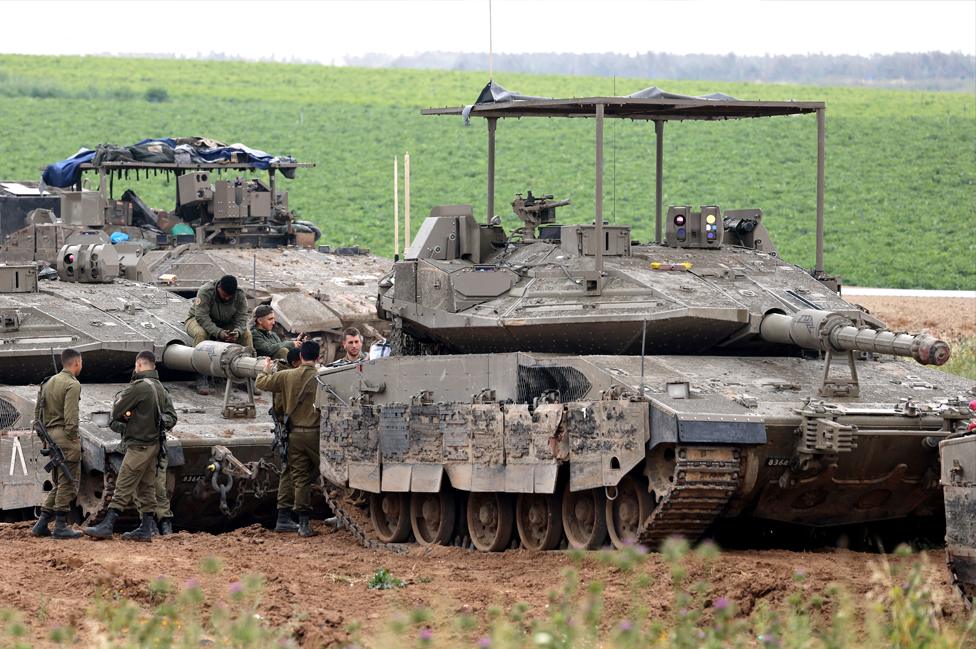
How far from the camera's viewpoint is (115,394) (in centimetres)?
1816

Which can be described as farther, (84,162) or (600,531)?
(84,162)

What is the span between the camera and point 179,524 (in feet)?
58.3

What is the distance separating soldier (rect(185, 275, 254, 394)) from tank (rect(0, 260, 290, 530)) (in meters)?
0.25

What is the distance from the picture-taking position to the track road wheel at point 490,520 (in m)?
15.2

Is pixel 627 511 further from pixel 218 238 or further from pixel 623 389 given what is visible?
pixel 218 238

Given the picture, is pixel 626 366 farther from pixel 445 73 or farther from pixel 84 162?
pixel 445 73

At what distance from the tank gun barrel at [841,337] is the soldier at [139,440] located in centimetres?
500

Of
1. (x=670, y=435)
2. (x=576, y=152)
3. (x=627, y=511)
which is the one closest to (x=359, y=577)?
(x=627, y=511)

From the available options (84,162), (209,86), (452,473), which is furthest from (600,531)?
(209,86)

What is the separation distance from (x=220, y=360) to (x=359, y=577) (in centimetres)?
444

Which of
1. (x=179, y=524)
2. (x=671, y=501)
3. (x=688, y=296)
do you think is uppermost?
(x=688, y=296)

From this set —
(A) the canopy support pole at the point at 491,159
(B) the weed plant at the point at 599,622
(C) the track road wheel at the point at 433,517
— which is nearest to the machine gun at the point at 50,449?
(C) the track road wheel at the point at 433,517

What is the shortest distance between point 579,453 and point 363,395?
113 inches

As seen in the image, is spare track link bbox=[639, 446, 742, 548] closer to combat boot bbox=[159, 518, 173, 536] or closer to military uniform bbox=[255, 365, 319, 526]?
military uniform bbox=[255, 365, 319, 526]
